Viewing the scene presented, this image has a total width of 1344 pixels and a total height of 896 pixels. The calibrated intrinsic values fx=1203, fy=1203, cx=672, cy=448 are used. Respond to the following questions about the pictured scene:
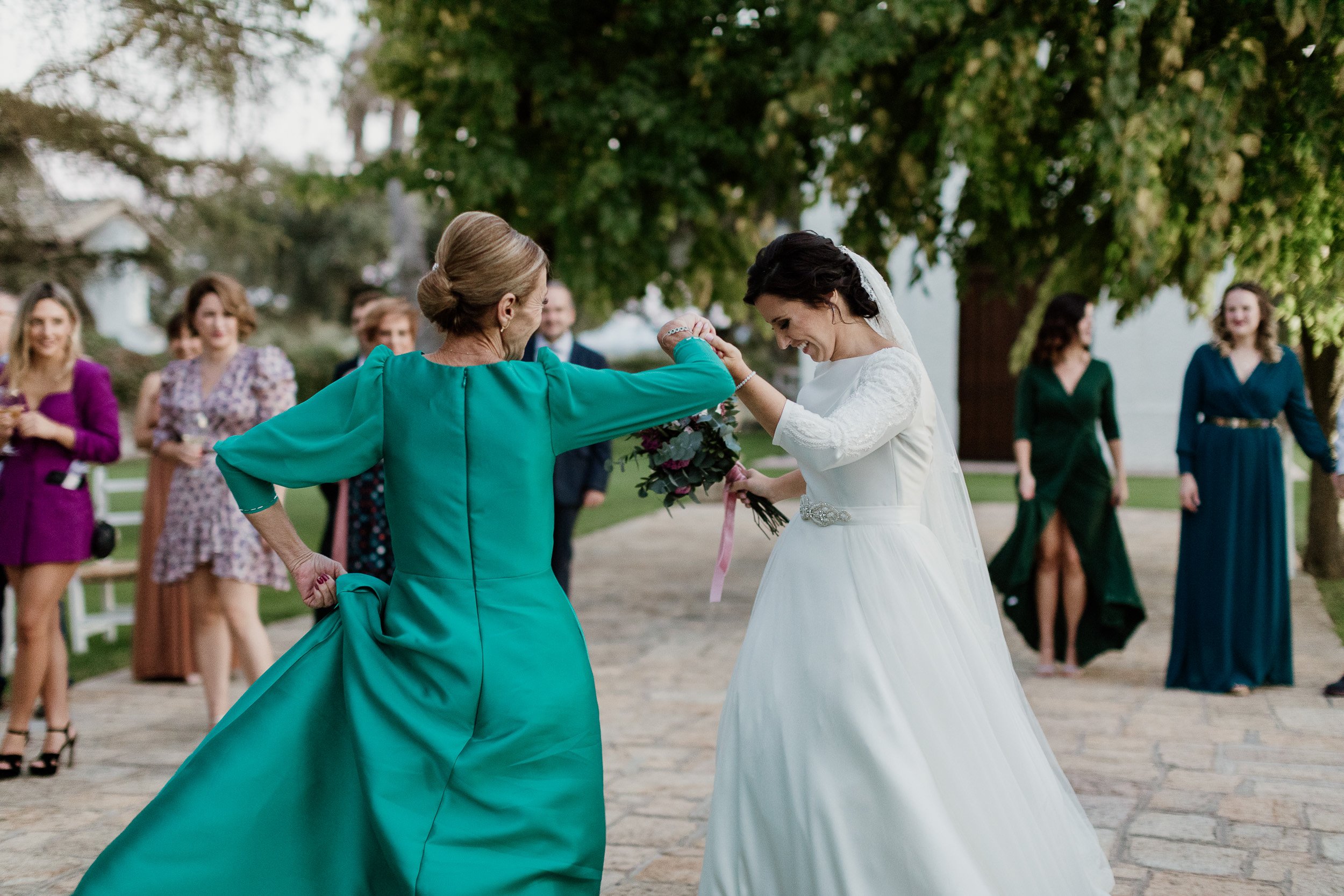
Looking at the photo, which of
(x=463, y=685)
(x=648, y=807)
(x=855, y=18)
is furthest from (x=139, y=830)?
(x=855, y=18)

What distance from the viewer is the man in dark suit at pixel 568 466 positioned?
258 inches

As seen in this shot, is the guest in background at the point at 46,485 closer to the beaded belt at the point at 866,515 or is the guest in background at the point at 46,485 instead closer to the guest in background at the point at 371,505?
the guest in background at the point at 371,505

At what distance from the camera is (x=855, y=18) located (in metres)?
7.75

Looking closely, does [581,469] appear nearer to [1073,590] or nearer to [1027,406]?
[1027,406]

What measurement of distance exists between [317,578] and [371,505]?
2.32 metres

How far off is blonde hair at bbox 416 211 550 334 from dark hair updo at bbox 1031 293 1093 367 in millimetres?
4734

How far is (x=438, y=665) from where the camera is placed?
2805 millimetres

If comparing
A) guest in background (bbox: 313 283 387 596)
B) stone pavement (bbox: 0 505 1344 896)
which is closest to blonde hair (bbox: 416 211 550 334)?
stone pavement (bbox: 0 505 1344 896)

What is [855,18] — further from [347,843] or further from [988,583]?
[347,843]

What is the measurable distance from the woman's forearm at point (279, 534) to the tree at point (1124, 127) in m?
5.32

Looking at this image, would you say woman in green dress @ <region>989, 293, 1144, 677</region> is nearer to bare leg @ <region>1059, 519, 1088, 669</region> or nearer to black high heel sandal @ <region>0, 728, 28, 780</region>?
bare leg @ <region>1059, 519, 1088, 669</region>

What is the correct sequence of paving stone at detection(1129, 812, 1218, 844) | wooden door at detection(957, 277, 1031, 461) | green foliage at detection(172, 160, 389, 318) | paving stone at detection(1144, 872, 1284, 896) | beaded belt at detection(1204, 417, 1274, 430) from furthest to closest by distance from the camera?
green foliage at detection(172, 160, 389, 318), wooden door at detection(957, 277, 1031, 461), beaded belt at detection(1204, 417, 1274, 430), paving stone at detection(1129, 812, 1218, 844), paving stone at detection(1144, 872, 1284, 896)

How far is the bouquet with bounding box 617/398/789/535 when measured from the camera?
354cm

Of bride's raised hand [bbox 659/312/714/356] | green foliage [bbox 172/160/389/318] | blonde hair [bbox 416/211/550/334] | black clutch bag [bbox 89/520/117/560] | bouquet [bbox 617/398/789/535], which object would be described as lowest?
black clutch bag [bbox 89/520/117/560]
